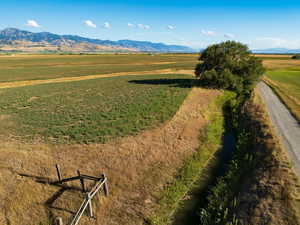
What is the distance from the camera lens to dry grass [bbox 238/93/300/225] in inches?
368

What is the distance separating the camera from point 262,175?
1234cm

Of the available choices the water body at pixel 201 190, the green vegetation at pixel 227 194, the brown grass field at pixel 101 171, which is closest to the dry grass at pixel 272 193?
the green vegetation at pixel 227 194

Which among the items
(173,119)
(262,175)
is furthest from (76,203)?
(173,119)

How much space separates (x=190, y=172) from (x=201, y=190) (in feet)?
6.04

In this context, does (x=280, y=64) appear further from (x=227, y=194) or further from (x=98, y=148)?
(x=98, y=148)

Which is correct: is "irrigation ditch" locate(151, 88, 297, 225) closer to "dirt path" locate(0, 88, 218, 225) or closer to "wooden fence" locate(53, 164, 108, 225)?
"dirt path" locate(0, 88, 218, 225)

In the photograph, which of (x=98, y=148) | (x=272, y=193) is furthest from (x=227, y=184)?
(x=98, y=148)

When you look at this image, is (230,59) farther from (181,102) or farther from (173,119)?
(173,119)

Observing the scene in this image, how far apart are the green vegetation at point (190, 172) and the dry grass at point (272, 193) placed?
157 inches

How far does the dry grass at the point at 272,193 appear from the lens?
9.34 meters

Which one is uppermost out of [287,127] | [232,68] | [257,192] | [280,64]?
[280,64]

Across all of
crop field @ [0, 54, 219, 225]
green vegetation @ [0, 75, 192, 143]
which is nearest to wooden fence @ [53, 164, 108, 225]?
crop field @ [0, 54, 219, 225]

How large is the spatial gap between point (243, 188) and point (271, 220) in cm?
289

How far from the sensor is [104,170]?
14984 millimetres
